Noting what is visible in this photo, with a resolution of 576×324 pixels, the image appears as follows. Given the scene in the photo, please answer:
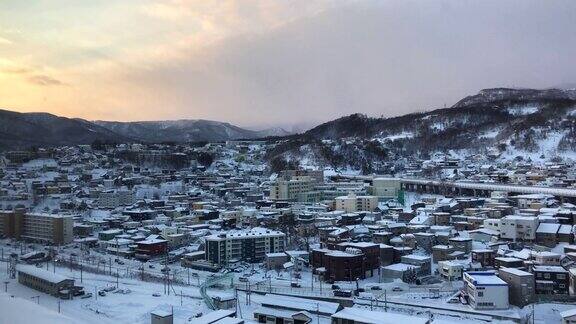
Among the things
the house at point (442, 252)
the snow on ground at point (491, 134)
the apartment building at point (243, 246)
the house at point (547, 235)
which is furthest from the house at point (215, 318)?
A: the snow on ground at point (491, 134)

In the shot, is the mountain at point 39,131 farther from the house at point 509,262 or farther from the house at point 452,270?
the house at point 509,262

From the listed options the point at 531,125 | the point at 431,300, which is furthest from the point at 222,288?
the point at 531,125

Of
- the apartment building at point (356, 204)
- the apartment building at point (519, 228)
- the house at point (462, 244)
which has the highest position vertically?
the apartment building at point (356, 204)

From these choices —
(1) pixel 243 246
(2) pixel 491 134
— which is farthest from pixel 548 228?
(2) pixel 491 134

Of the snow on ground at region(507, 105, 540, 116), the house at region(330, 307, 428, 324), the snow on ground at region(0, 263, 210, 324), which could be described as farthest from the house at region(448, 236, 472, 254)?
the snow on ground at region(507, 105, 540, 116)

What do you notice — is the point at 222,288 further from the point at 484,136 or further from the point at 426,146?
the point at 484,136

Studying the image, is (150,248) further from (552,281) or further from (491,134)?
(491,134)
